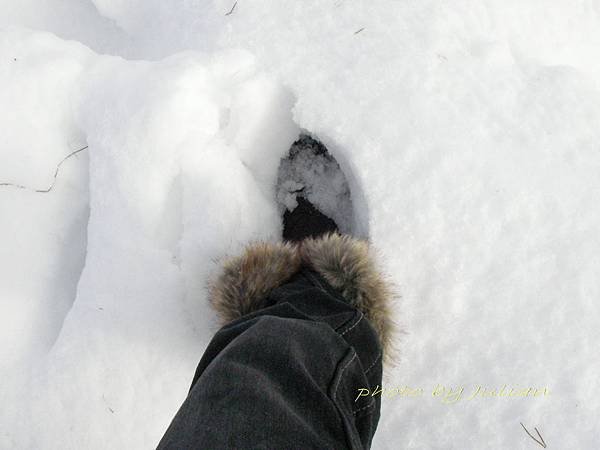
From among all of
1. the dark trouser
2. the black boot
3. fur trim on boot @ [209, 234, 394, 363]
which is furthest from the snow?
the dark trouser

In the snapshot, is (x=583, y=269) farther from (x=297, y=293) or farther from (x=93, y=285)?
(x=93, y=285)

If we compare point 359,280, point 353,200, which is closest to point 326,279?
point 359,280

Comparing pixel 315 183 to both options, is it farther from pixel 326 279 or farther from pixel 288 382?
pixel 288 382

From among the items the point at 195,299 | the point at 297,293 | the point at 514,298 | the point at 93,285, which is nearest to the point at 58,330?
the point at 93,285

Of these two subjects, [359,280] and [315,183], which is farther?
[315,183]

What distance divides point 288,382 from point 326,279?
322 mm

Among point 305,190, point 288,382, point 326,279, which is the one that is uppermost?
point 305,190

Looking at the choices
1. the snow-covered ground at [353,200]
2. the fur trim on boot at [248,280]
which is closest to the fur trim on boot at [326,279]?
the fur trim on boot at [248,280]

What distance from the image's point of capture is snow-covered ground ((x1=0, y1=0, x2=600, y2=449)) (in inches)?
42.4

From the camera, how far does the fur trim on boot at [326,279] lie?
992 millimetres

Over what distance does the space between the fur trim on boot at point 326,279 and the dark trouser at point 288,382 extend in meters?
0.05

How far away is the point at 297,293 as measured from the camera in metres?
0.97

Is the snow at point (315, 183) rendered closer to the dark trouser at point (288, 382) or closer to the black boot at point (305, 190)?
the black boot at point (305, 190)

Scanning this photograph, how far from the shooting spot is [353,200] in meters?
1.20
